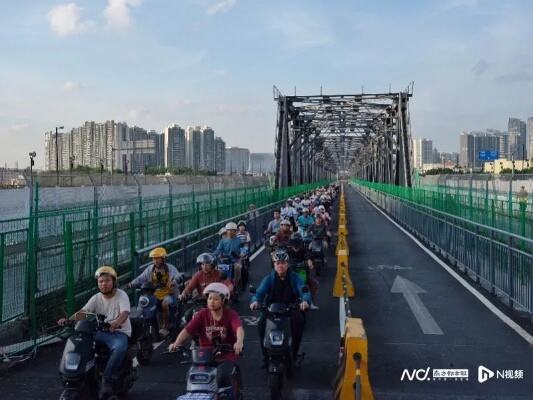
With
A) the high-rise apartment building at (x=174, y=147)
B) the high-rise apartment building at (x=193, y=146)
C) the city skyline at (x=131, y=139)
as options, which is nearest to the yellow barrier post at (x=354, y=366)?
the city skyline at (x=131, y=139)

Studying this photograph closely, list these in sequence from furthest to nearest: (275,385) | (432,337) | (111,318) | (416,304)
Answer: (416,304), (432,337), (111,318), (275,385)

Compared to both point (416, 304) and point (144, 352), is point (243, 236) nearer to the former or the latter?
Answer: point (416, 304)

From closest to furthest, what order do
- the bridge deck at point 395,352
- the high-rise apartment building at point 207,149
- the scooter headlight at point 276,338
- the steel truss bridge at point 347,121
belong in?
the scooter headlight at point 276,338 → the bridge deck at point 395,352 → the steel truss bridge at point 347,121 → the high-rise apartment building at point 207,149

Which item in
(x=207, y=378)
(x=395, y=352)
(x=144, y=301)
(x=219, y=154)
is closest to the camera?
(x=207, y=378)

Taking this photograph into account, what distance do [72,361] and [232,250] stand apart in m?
6.84

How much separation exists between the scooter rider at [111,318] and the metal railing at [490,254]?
614 centimetres

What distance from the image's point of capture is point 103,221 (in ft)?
41.4

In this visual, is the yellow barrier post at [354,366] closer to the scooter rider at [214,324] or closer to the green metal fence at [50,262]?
the scooter rider at [214,324]

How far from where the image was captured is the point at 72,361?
5391 millimetres

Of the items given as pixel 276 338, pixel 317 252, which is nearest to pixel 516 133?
pixel 317 252

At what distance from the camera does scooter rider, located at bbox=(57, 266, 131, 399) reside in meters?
5.85

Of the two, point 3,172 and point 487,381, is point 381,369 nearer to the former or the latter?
point 487,381

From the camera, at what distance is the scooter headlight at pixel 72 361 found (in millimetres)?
5355

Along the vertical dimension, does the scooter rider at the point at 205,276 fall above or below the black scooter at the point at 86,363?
above
